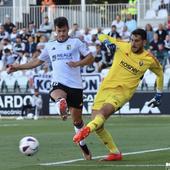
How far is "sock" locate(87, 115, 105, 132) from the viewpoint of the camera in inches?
444

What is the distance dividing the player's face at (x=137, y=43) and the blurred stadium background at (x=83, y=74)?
1.88 meters

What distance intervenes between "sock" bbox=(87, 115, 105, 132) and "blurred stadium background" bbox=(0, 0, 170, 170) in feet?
4.13

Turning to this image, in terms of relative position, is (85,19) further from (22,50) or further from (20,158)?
(20,158)

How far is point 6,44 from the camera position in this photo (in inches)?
1487

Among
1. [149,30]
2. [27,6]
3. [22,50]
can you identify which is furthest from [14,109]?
[27,6]

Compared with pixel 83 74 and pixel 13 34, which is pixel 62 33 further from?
pixel 13 34

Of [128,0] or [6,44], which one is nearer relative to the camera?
[6,44]

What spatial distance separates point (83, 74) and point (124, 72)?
66.9 feet


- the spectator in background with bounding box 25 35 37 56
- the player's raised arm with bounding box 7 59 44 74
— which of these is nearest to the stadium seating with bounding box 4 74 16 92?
the spectator in background with bounding box 25 35 37 56

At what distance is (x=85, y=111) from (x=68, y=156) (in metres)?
18.6

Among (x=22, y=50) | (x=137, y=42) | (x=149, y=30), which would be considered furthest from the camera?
(x=22, y=50)

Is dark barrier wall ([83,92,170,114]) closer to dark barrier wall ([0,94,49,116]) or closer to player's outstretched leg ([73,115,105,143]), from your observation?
dark barrier wall ([0,94,49,116])

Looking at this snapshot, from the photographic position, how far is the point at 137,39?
40.3ft

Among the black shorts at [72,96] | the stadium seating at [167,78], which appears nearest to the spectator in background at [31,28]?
the stadium seating at [167,78]
